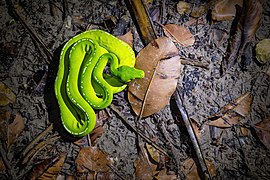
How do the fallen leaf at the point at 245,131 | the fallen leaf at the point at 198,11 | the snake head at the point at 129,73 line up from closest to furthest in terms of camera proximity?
the snake head at the point at 129,73 → the fallen leaf at the point at 245,131 → the fallen leaf at the point at 198,11

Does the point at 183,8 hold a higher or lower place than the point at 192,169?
higher

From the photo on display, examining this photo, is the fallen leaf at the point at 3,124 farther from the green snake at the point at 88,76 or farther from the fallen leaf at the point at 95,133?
the fallen leaf at the point at 95,133

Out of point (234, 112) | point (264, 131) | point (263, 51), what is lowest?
point (264, 131)

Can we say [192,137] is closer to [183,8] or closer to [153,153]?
[153,153]

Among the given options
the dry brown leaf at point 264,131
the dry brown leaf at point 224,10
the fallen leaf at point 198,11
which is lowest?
the dry brown leaf at point 264,131

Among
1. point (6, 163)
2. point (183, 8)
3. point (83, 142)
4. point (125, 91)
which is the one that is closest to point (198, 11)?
point (183, 8)

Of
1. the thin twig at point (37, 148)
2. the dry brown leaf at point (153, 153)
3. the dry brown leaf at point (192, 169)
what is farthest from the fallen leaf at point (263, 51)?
the thin twig at point (37, 148)
